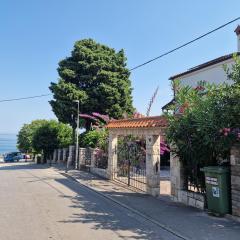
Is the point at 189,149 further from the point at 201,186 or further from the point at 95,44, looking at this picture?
→ the point at 95,44

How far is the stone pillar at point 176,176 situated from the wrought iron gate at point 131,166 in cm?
321

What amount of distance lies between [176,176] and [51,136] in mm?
29343

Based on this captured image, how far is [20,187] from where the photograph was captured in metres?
16.3

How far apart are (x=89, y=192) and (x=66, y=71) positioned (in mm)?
18186

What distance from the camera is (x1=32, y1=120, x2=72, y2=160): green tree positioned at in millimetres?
39656

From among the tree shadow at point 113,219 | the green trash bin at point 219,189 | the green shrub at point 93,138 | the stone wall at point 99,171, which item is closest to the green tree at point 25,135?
the green shrub at point 93,138

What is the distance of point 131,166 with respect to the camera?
17.9 meters

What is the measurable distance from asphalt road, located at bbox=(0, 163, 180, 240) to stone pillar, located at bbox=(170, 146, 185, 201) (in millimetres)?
1904

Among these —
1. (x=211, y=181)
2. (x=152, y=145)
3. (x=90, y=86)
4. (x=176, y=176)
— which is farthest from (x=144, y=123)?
(x=90, y=86)

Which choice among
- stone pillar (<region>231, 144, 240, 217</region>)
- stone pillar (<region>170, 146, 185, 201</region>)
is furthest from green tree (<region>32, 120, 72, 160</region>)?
stone pillar (<region>231, 144, 240, 217</region>)

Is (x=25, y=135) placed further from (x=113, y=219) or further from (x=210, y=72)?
(x=113, y=219)

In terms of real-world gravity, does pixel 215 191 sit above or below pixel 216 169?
below

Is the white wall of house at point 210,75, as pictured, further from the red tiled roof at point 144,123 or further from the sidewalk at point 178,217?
the sidewalk at point 178,217

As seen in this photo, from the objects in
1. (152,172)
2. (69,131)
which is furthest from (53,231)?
(69,131)
